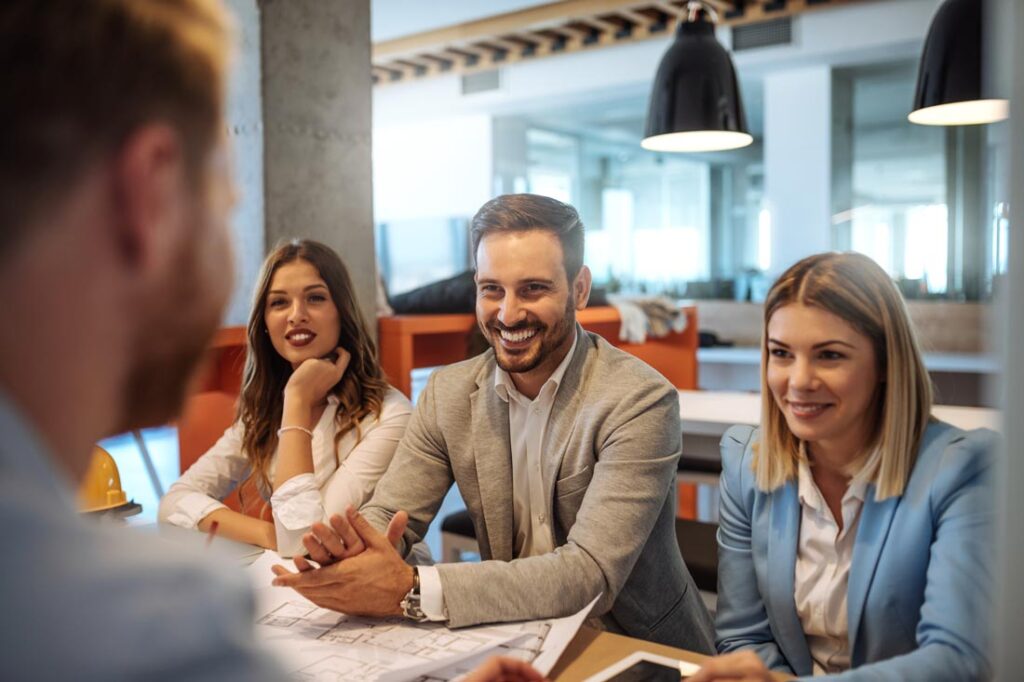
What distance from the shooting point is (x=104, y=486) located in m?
1.67

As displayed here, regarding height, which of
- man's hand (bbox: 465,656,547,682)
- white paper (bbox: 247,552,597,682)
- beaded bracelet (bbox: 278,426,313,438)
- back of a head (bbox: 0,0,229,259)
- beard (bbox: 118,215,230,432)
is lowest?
white paper (bbox: 247,552,597,682)

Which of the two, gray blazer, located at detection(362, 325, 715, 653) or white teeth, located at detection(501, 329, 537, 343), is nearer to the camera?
gray blazer, located at detection(362, 325, 715, 653)

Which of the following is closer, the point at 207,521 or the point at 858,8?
the point at 207,521

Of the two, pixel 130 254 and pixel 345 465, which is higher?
pixel 130 254

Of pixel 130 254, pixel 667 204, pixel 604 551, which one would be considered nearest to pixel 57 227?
pixel 130 254

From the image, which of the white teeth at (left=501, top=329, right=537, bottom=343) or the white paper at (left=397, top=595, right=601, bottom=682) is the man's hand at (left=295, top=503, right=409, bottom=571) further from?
the white teeth at (left=501, top=329, right=537, bottom=343)

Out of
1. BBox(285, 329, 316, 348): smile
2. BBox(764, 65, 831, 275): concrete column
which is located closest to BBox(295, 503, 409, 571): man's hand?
BBox(285, 329, 316, 348): smile

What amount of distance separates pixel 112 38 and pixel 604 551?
1.13 meters

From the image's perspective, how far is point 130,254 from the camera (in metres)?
0.43

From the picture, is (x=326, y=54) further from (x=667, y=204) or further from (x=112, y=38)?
(x=667, y=204)

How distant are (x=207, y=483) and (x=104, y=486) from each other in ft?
0.95

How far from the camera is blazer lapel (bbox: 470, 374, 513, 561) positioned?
160cm

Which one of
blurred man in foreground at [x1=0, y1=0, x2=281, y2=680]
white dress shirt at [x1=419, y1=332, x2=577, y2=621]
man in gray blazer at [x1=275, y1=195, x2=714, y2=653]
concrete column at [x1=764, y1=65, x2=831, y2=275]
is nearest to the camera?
blurred man in foreground at [x1=0, y1=0, x2=281, y2=680]

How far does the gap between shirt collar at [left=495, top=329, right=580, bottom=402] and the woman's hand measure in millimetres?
447
